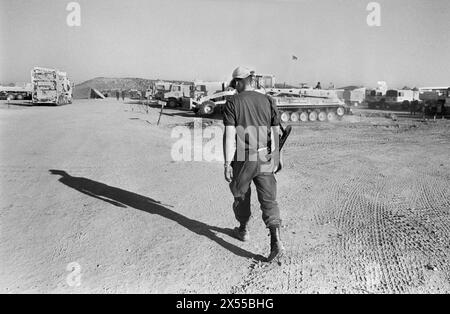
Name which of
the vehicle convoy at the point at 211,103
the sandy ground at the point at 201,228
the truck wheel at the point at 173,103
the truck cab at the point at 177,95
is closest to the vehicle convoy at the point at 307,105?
the vehicle convoy at the point at 211,103

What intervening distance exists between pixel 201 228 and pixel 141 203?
1364 millimetres

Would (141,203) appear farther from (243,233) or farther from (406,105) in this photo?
(406,105)

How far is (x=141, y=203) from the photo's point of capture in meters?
5.59

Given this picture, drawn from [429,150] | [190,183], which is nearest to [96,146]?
[190,183]

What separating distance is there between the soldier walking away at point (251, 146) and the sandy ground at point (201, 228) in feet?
1.77

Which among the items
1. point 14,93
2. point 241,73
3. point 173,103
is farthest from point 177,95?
point 241,73

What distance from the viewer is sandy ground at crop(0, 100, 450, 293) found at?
3.37m

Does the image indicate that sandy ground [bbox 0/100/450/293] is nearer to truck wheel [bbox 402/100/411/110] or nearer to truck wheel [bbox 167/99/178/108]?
truck wheel [bbox 167/99/178/108]

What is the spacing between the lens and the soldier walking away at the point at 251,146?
369 centimetres

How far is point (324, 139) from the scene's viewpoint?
45.4ft

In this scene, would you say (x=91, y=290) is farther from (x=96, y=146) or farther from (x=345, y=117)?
(x=345, y=117)

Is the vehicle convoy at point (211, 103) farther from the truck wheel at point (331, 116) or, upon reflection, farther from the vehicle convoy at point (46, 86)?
the vehicle convoy at point (46, 86)

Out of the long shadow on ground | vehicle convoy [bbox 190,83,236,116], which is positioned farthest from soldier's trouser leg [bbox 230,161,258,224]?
vehicle convoy [bbox 190,83,236,116]
